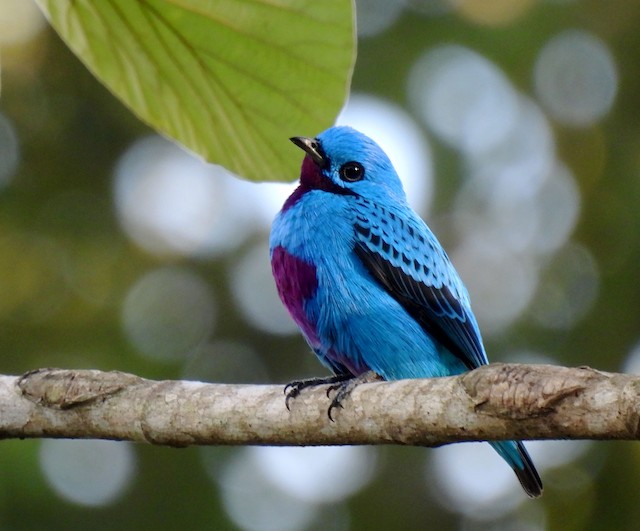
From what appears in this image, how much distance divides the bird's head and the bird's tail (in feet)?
4.27

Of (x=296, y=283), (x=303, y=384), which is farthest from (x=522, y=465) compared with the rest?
(x=296, y=283)

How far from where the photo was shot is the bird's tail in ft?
13.8

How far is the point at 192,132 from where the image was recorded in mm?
2857

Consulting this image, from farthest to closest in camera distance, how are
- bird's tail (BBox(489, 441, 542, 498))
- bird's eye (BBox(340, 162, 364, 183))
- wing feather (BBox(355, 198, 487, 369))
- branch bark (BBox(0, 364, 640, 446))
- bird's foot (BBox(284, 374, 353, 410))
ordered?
bird's eye (BBox(340, 162, 364, 183)) → wing feather (BBox(355, 198, 487, 369)) → bird's tail (BBox(489, 441, 542, 498)) → bird's foot (BBox(284, 374, 353, 410)) → branch bark (BBox(0, 364, 640, 446))

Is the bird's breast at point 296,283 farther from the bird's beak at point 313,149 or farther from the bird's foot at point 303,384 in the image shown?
the bird's beak at point 313,149

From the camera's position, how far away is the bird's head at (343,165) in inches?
188

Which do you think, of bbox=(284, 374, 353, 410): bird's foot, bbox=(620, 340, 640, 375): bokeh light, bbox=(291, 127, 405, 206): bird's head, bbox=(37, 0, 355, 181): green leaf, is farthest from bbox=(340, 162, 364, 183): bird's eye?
bbox=(620, 340, 640, 375): bokeh light

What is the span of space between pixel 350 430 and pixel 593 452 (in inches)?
166

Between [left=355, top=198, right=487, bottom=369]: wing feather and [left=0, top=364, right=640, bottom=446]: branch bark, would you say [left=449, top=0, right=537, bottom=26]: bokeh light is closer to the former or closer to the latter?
[left=355, top=198, right=487, bottom=369]: wing feather

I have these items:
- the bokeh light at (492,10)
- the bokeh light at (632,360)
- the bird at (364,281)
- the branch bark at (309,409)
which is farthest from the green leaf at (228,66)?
the bokeh light at (492,10)

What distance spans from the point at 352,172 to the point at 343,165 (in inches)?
2.2

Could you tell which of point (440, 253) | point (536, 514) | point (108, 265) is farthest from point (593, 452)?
point (108, 265)

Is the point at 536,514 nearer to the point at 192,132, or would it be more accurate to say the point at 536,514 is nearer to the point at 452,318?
the point at 452,318

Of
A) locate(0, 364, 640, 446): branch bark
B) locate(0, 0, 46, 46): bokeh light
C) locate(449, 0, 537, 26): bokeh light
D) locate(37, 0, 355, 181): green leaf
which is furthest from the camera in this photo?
locate(449, 0, 537, 26): bokeh light
